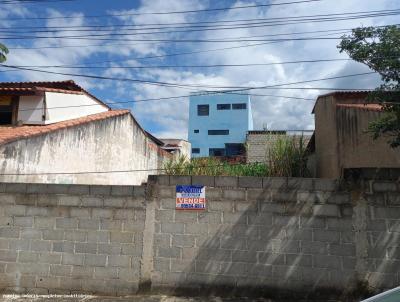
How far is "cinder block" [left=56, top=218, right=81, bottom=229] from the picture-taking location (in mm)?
6547

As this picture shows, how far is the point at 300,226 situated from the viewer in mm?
5957

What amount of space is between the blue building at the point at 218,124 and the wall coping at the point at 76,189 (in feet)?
113

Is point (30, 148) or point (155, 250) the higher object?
point (30, 148)

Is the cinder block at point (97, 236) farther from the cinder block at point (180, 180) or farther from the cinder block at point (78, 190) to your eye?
the cinder block at point (180, 180)

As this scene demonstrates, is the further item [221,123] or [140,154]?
[221,123]

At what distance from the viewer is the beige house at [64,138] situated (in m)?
9.52

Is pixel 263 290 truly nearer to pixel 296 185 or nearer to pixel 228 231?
pixel 228 231

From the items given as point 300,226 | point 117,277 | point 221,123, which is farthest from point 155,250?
point 221,123

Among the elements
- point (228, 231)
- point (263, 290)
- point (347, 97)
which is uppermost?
point (347, 97)

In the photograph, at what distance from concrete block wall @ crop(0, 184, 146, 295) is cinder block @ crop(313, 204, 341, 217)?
2698mm

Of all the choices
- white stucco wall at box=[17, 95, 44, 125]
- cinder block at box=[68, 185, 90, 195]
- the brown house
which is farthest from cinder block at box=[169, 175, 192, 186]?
white stucco wall at box=[17, 95, 44, 125]

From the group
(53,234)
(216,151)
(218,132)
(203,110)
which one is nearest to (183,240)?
(53,234)

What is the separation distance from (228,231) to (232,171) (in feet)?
6.90

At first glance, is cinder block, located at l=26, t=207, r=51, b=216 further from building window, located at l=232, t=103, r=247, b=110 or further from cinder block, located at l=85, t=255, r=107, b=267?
building window, located at l=232, t=103, r=247, b=110
